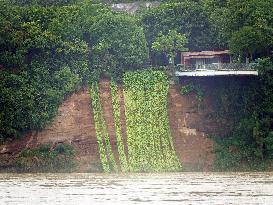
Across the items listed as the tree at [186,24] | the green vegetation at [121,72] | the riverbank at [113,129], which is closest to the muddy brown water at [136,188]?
the riverbank at [113,129]

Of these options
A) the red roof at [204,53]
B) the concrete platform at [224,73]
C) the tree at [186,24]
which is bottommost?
the concrete platform at [224,73]

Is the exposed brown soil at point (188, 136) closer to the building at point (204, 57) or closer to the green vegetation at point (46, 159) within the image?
the building at point (204, 57)

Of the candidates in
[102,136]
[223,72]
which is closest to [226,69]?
[223,72]

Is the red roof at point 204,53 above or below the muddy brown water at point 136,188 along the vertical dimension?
above

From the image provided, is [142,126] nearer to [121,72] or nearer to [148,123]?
[148,123]

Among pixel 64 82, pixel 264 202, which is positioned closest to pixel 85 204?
pixel 264 202
